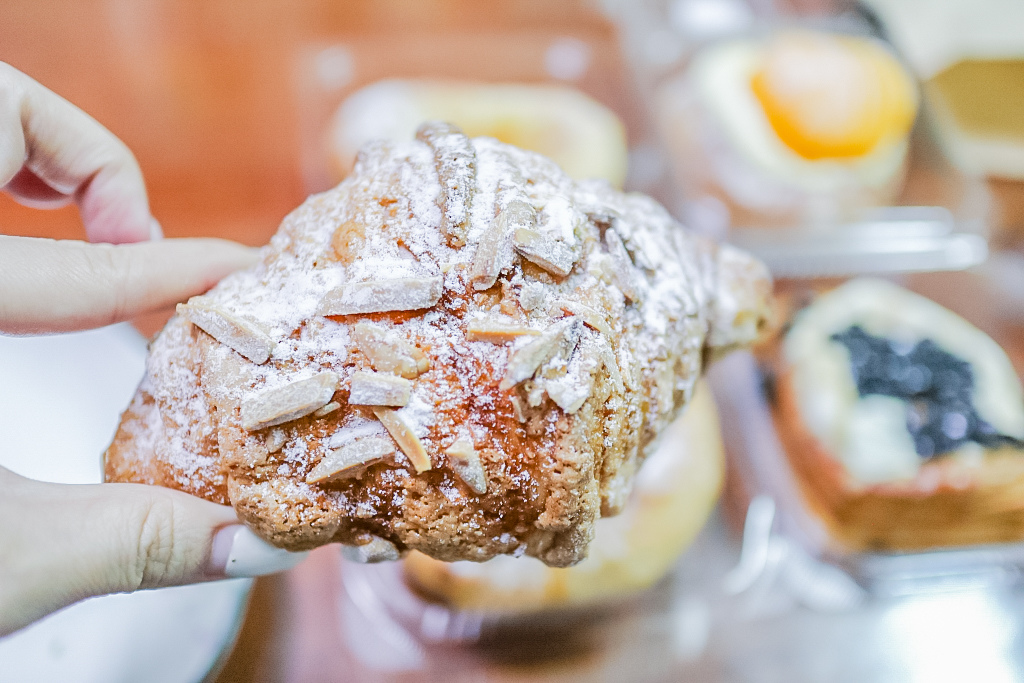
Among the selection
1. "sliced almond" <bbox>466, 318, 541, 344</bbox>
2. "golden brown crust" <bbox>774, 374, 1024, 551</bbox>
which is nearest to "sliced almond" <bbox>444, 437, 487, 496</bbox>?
"sliced almond" <bbox>466, 318, 541, 344</bbox>

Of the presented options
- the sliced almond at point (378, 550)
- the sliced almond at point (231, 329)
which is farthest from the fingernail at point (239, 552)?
the sliced almond at point (231, 329)

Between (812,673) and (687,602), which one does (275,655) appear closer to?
(687,602)

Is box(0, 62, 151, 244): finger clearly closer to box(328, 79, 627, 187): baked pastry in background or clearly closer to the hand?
the hand

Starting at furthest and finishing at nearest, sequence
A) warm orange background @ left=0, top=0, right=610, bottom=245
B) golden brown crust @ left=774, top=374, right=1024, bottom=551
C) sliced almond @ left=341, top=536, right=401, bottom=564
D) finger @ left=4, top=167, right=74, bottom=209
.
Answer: warm orange background @ left=0, top=0, right=610, bottom=245, golden brown crust @ left=774, top=374, right=1024, bottom=551, finger @ left=4, top=167, right=74, bottom=209, sliced almond @ left=341, top=536, right=401, bottom=564

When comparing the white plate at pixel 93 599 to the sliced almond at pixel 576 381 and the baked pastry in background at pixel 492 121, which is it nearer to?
the sliced almond at pixel 576 381

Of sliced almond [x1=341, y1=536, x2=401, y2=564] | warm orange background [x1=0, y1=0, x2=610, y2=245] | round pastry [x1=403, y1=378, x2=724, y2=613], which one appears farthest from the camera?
warm orange background [x1=0, y1=0, x2=610, y2=245]

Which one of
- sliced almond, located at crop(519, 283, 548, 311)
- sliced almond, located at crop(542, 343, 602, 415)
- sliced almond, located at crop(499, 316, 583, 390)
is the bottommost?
sliced almond, located at crop(542, 343, 602, 415)

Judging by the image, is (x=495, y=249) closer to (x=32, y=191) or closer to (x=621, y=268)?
(x=621, y=268)
